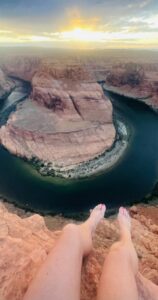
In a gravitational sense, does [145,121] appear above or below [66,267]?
below

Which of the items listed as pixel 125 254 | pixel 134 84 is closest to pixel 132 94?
pixel 134 84

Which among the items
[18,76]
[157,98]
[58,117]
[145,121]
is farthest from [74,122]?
[18,76]

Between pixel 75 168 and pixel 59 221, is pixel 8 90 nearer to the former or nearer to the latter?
pixel 75 168

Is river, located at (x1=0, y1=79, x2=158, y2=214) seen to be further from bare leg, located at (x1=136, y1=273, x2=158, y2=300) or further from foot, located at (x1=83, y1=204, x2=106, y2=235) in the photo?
bare leg, located at (x1=136, y1=273, x2=158, y2=300)

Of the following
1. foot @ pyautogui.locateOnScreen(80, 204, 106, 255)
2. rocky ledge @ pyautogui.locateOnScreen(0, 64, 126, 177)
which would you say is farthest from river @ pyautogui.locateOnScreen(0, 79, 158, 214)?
foot @ pyautogui.locateOnScreen(80, 204, 106, 255)

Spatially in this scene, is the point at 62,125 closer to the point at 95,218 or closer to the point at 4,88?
the point at 95,218

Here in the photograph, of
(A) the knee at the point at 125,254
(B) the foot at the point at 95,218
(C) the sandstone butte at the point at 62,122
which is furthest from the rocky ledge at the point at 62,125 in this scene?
(A) the knee at the point at 125,254

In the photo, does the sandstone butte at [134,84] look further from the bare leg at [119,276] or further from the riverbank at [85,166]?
the bare leg at [119,276]
